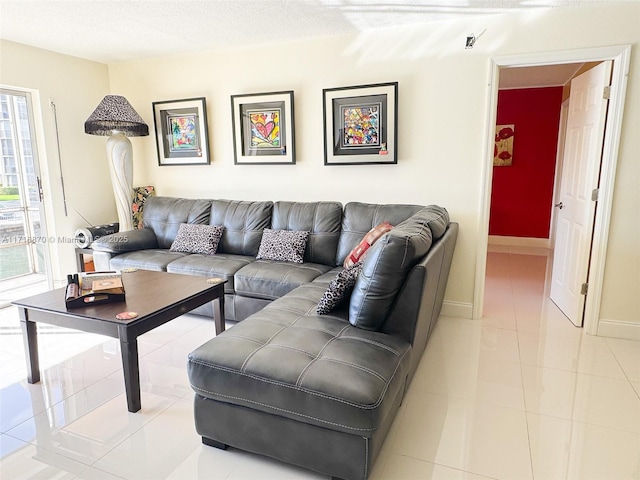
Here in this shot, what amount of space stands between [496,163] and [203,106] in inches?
171

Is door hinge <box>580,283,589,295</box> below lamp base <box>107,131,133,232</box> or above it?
below

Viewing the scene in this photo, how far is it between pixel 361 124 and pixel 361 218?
0.84m

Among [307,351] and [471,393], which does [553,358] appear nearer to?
[471,393]

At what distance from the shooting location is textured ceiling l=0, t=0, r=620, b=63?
287cm

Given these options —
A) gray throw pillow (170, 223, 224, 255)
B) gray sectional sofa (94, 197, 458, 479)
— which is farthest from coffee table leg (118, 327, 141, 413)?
gray throw pillow (170, 223, 224, 255)

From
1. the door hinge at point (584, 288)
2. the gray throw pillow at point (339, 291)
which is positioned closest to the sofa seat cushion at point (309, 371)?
the gray throw pillow at point (339, 291)

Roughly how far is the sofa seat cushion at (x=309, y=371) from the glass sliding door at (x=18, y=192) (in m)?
3.21

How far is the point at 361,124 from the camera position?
357cm

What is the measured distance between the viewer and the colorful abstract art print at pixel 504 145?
6.11 m

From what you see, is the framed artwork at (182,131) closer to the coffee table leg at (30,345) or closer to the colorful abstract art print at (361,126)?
the colorful abstract art print at (361,126)

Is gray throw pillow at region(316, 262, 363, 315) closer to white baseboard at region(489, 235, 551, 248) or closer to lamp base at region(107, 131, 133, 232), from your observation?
lamp base at region(107, 131, 133, 232)

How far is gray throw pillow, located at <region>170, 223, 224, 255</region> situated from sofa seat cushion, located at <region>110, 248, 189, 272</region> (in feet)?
0.29

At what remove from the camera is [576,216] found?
11.1 ft

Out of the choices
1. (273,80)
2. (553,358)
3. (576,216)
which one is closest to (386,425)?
(553,358)
